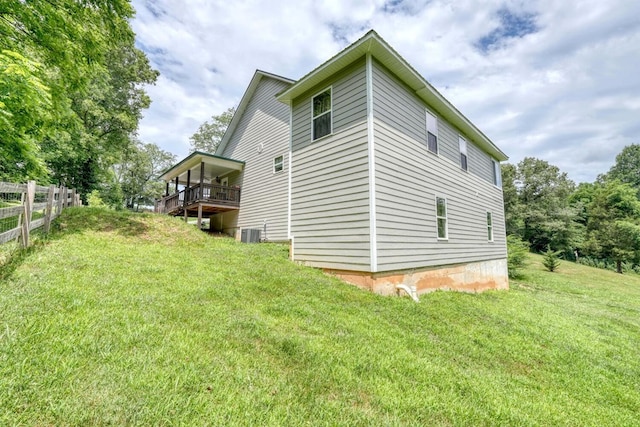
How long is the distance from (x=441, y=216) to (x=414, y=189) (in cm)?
192

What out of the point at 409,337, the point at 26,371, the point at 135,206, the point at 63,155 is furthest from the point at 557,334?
the point at 135,206

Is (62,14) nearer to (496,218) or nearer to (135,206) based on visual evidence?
(496,218)

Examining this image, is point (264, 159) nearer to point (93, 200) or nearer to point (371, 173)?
point (371, 173)

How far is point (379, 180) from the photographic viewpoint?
6309mm

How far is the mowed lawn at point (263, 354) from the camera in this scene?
195cm

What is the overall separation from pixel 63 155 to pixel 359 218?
19.4 meters

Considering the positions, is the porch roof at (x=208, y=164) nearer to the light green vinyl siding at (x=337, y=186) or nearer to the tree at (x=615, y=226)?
the light green vinyl siding at (x=337, y=186)

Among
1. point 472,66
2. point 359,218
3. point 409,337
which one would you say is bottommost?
point 409,337

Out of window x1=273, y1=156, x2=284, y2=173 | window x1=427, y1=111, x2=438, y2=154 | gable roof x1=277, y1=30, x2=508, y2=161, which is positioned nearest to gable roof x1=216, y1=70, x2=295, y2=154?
window x1=273, y1=156, x2=284, y2=173

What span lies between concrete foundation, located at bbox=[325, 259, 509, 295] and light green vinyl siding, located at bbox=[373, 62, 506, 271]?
237mm

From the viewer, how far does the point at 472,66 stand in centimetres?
972

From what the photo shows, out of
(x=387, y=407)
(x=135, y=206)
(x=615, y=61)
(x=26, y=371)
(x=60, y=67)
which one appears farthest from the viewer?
(x=135, y=206)

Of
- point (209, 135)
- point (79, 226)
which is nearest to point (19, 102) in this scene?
point (79, 226)

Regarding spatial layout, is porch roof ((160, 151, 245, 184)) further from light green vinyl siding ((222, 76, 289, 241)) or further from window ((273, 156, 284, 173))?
window ((273, 156, 284, 173))
